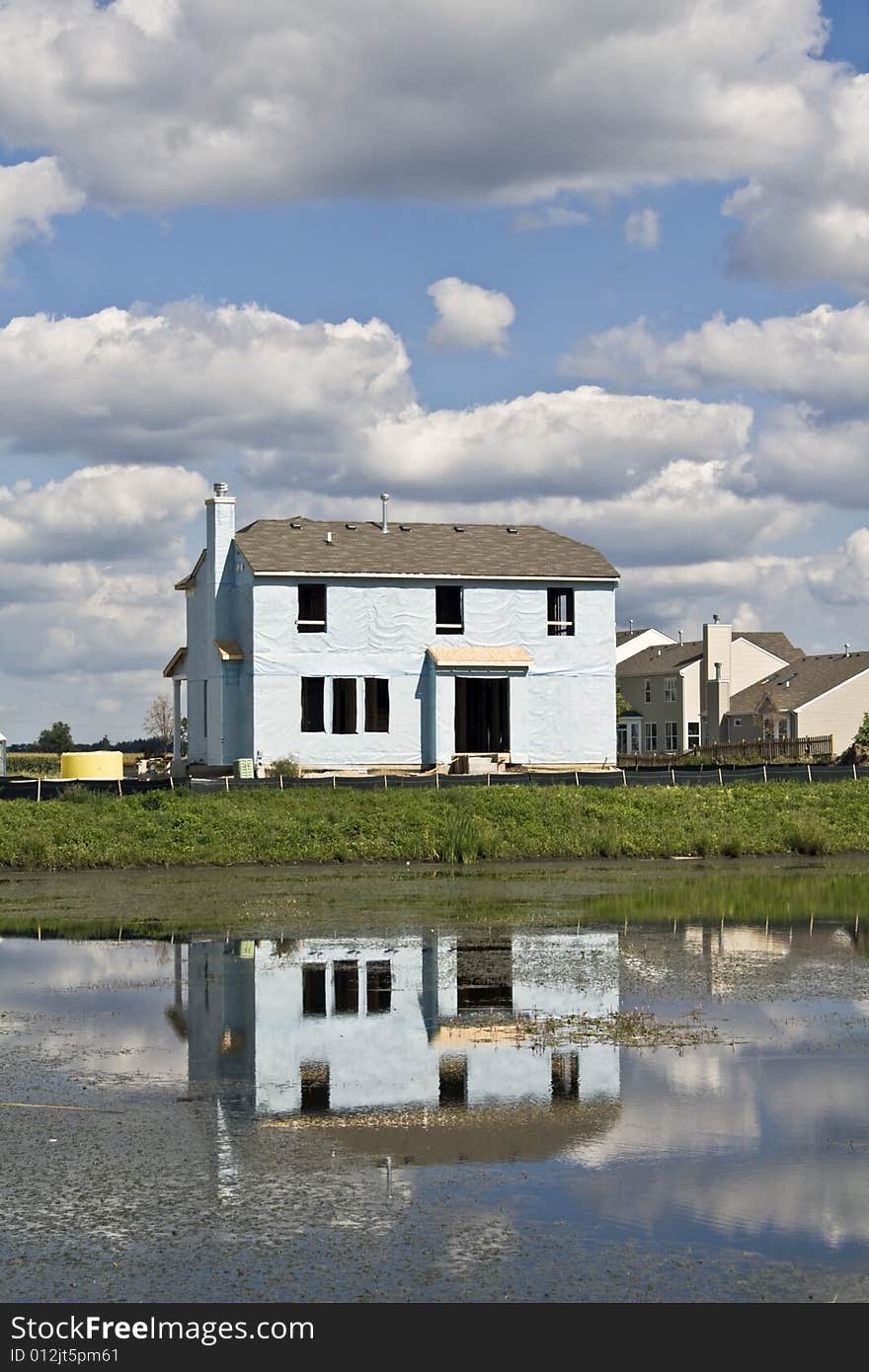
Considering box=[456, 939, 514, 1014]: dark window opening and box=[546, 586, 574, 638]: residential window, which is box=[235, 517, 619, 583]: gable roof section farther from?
box=[456, 939, 514, 1014]: dark window opening

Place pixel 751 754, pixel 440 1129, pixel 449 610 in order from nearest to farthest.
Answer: pixel 440 1129 < pixel 449 610 < pixel 751 754

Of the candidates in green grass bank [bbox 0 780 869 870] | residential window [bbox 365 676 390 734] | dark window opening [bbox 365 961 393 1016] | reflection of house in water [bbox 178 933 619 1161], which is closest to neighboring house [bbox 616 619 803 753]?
residential window [bbox 365 676 390 734]

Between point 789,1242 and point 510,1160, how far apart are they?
2.42m

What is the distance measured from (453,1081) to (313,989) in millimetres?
5559

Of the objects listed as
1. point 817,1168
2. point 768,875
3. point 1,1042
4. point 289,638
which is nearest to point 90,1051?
point 1,1042

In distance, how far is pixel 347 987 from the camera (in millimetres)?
19547

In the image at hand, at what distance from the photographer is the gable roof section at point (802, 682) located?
92562mm

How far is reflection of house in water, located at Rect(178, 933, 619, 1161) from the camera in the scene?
12.6m

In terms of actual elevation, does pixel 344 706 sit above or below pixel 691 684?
below

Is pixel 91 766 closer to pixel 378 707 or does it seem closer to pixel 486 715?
pixel 378 707

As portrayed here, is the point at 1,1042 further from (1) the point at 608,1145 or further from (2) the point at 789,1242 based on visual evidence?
(2) the point at 789,1242

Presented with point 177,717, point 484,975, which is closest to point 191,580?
point 177,717

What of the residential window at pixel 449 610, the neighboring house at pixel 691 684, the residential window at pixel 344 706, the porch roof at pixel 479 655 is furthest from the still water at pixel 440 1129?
the neighboring house at pixel 691 684
